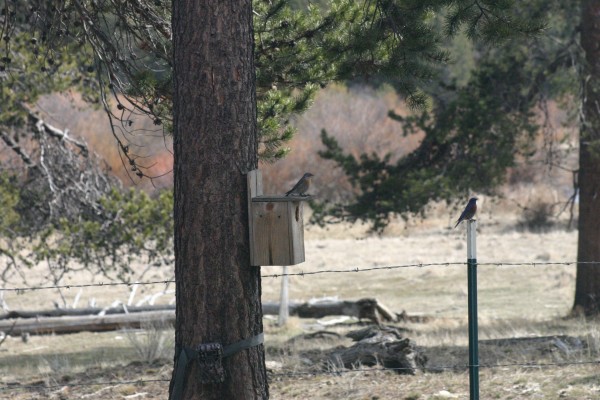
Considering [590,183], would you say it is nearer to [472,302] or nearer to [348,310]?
[348,310]

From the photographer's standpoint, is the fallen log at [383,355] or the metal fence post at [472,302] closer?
the metal fence post at [472,302]

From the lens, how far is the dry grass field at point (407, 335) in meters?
8.96

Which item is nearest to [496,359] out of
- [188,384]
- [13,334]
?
[188,384]

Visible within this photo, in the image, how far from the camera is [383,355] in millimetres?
9773

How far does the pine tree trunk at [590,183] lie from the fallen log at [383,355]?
19.2 feet

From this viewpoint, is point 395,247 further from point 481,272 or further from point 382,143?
point 382,143

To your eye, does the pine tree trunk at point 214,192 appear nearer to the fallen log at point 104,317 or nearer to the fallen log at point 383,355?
the fallen log at point 383,355

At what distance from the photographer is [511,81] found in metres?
15.3

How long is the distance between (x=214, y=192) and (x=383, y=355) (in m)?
4.14

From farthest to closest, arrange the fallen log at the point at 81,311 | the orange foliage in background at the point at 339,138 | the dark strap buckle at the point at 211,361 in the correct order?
the orange foliage in background at the point at 339,138 → the fallen log at the point at 81,311 → the dark strap buckle at the point at 211,361

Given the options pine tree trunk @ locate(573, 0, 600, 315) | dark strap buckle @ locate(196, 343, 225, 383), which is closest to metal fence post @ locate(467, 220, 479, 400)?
dark strap buckle @ locate(196, 343, 225, 383)

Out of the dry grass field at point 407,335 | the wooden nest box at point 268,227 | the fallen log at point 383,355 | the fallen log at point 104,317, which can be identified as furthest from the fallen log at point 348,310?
the wooden nest box at point 268,227

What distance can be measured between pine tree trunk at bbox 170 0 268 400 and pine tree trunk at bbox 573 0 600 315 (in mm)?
9286

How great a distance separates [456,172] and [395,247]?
14.7 m
